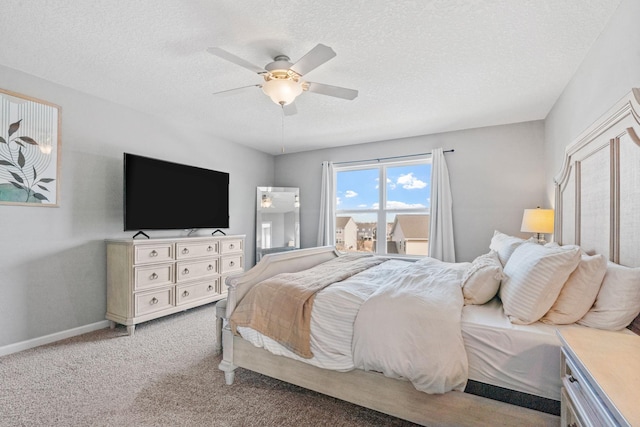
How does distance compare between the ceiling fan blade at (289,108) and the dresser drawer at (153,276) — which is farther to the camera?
the dresser drawer at (153,276)

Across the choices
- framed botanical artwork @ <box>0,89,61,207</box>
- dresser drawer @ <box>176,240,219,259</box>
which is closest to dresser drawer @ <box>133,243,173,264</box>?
dresser drawer @ <box>176,240,219,259</box>

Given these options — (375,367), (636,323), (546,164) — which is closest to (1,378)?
(375,367)

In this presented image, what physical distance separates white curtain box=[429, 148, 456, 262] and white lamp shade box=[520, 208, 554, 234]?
1.09 m

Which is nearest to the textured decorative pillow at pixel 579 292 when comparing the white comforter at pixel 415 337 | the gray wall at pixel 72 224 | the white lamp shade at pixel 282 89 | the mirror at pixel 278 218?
the white comforter at pixel 415 337

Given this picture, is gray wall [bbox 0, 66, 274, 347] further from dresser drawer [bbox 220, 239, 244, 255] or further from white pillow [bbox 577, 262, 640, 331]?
white pillow [bbox 577, 262, 640, 331]

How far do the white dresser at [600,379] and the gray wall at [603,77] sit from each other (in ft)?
4.61

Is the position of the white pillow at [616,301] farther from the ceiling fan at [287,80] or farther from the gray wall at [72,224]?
the gray wall at [72,224]

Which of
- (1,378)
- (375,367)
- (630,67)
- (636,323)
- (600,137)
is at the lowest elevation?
(1,378)

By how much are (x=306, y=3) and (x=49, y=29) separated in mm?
1785

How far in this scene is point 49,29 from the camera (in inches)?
80.4

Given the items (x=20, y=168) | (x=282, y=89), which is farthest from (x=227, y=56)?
(x=20, y=168)

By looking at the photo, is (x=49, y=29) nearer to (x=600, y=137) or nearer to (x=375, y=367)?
(x=375, y=367)

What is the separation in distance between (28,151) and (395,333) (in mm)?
3462

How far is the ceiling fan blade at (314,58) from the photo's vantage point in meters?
1.84
